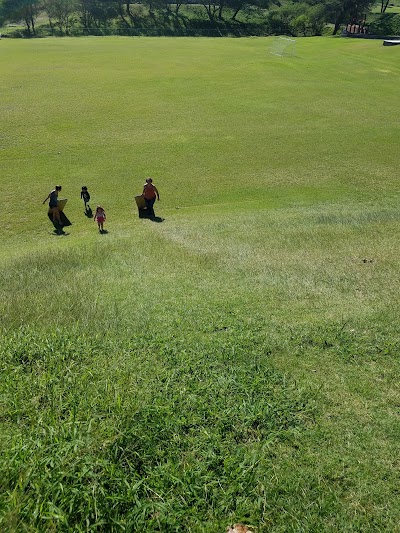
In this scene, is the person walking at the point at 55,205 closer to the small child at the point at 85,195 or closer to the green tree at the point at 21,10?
the small child at the point at 85,195

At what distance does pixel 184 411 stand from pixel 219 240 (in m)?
9.51

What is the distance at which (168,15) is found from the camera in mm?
112812

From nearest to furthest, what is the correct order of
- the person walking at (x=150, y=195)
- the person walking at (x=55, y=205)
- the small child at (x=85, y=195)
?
the person walking at (x=55, y=205) < the person walking at (x=150, y=195) < the small child at (x=85, y=195)

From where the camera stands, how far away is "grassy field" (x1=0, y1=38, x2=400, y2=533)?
4527 millimetres

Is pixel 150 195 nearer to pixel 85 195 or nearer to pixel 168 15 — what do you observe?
pixel 85 195

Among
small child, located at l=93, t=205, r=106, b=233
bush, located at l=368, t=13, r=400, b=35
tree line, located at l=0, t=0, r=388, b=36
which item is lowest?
small child, located at l=93, t=205, r=106, b=233

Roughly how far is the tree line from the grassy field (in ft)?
286

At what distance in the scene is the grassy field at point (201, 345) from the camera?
4.53 meters

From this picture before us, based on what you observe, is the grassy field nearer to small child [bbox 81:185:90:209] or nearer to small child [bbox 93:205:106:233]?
small child [bbox 93:205:106:233]

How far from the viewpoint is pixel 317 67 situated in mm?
51531

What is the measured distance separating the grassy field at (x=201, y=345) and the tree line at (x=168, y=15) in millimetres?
87049

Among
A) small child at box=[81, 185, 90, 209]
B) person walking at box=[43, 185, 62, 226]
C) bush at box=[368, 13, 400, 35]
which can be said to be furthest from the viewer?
bush at box=[368, 13, 400, 35]

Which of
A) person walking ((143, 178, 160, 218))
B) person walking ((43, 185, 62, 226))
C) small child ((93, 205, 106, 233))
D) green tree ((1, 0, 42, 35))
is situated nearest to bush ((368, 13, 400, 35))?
green tree ((1, 0, 42, 35))

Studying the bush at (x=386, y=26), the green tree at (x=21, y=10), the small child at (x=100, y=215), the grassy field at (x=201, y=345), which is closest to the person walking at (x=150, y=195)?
the grassy field at (x=201, y=345)
